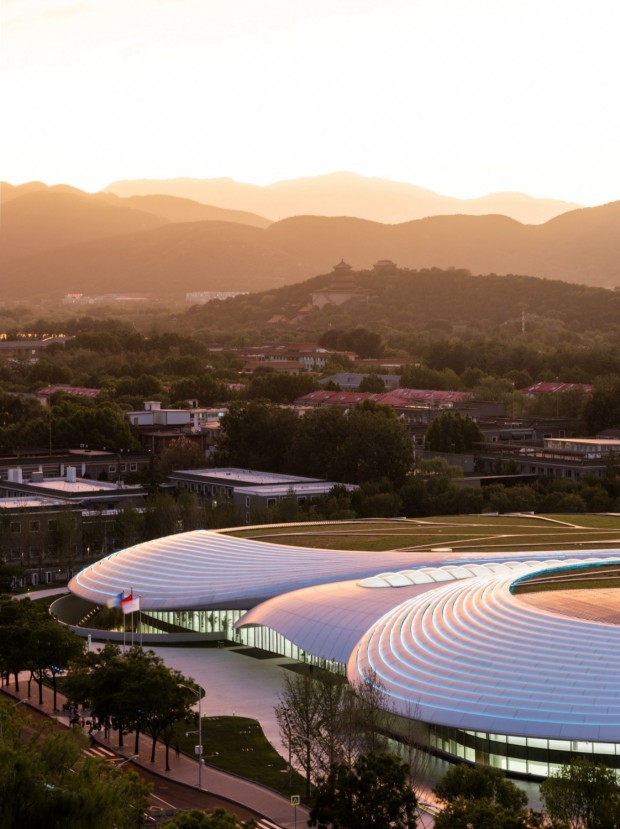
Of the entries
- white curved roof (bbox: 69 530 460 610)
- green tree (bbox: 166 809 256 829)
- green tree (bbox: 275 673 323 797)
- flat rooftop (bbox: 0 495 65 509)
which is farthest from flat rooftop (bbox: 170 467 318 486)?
green tree (bbox: 166 809 256 829)

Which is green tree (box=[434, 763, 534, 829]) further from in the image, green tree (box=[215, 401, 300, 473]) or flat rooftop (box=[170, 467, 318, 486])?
green tree (box=[215, 401, 300, 473])

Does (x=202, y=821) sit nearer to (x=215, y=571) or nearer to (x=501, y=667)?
(x=501, y=667)

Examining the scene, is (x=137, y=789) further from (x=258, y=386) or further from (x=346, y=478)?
(x=258, y=386)

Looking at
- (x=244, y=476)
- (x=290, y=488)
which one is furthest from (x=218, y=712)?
(x=244, y=476)

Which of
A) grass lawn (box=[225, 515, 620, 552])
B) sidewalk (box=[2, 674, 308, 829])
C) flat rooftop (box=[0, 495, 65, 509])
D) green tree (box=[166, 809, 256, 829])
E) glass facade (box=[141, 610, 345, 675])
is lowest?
sidewalk (box=[2, 674, 308, 829])

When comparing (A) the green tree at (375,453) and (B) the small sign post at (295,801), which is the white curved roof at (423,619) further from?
(A) the green tree at (375,453)
